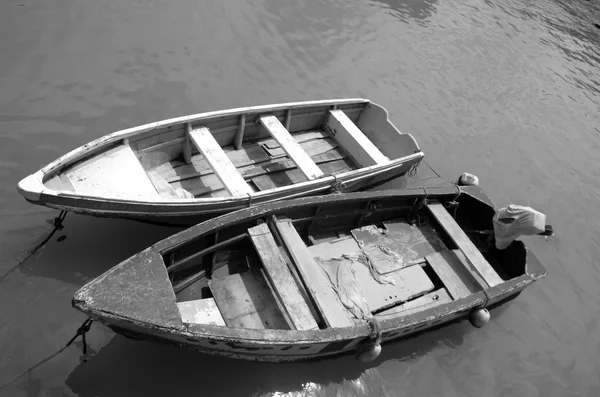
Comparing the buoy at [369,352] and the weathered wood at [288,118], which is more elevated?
the weathered wood at [288,118]

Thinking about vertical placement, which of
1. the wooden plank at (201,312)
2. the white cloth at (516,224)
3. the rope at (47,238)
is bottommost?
the rope at (47,238)

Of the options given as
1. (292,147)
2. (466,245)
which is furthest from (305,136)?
(466,245)

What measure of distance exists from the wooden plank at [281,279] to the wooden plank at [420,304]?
53.4 inches

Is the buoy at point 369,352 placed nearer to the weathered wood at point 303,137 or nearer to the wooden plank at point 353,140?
the wooden plank at point 353,140

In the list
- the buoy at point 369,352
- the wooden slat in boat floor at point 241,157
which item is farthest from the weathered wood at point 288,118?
the buoy at point 369,352

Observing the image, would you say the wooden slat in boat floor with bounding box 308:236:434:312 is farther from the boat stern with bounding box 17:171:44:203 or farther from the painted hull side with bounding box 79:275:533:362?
the boat stern with bounding box 17:171:44:203

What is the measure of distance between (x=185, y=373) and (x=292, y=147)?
13.4ft

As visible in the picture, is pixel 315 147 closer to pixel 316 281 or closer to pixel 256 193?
pixel 256 193

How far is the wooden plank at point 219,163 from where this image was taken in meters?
6.84

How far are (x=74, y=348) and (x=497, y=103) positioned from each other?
12402 millimetres

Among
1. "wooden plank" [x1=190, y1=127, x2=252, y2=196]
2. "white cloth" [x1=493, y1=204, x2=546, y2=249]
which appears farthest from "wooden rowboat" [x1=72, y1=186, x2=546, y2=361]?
"wooden plank" [x1=190, y1=127, x2=252, y2=196]

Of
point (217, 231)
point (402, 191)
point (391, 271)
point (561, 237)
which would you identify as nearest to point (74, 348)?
point (217, 231)

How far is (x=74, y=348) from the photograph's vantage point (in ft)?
18.6

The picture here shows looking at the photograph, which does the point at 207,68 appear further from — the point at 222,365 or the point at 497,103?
the point at 497,103
